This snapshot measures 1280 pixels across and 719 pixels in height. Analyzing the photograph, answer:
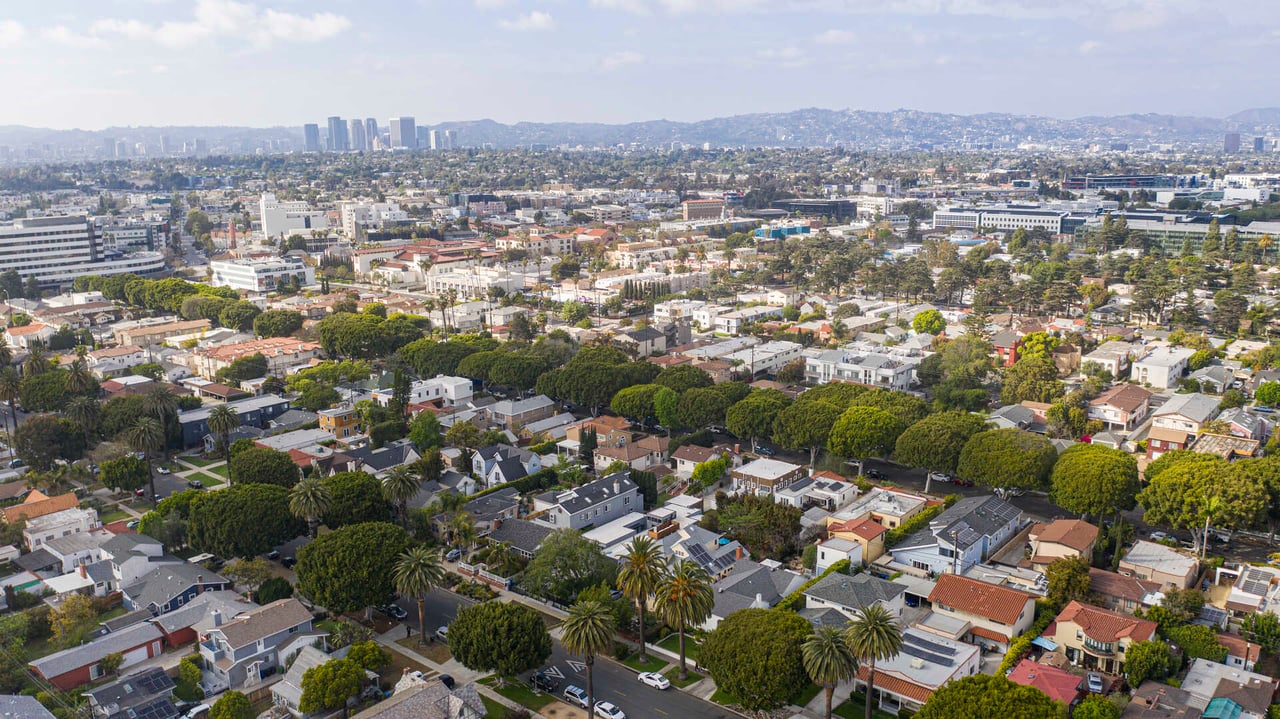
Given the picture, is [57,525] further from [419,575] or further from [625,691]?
[625,691]

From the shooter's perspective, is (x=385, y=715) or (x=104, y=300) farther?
(x=104, y=300)

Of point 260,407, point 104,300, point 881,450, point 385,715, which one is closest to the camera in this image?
point 385,715

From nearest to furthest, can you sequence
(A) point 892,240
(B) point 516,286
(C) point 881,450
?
(C) point 881,450, (B) point 516,286, (A) point 892,240

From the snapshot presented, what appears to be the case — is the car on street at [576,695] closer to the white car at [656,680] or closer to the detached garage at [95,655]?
the white car at [656,680]

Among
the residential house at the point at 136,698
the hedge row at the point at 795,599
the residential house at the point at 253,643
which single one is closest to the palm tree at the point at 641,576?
the hedge row at the point at 795,599

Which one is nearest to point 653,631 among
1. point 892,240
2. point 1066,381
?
point 1066,381

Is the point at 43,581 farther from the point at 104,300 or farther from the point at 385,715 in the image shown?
the point at 104,300

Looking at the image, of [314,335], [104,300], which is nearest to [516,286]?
[314,335]
